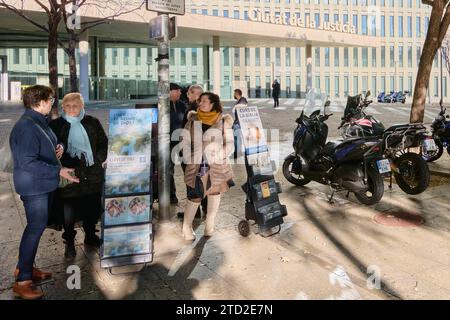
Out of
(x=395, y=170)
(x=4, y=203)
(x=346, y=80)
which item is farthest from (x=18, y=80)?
(x=346, y=80)

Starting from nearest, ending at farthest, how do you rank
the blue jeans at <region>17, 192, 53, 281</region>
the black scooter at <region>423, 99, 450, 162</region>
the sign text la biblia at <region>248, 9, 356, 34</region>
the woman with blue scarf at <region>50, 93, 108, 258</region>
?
the blue jeans at <region>17, 192, 53, 281</region> < the woman with blue scarf at <region>50, 93, 108, 258</region> < the black scooter at <region>423, 99, 450, 162</region> < the sign text la biblia at <region>248, 9, 356, 34</region>

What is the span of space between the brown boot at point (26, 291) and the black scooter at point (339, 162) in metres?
→ 4.18

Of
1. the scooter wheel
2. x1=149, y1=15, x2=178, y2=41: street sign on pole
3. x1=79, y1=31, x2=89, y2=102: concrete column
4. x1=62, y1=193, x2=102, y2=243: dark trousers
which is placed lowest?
the scooter wheel

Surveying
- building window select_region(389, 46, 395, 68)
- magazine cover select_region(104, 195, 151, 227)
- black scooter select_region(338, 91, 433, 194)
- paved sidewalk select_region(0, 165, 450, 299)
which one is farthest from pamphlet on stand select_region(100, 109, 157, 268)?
building window select_region(389, 46, 395, 68)

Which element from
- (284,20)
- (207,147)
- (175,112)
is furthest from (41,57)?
(207,147)

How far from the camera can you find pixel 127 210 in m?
3.99

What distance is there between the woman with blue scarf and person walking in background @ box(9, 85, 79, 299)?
47cm

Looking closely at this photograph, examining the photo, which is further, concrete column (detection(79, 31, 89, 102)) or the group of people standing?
concrete column (detection(79, 31, 89, 102))

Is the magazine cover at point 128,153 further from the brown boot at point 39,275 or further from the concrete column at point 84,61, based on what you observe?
the concrete column at point 84,61

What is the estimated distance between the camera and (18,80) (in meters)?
40.3

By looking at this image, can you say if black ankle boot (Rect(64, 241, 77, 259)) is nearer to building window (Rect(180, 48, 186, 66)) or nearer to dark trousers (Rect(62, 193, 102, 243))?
dark trousers (Rect(62, 193, 102, 243))

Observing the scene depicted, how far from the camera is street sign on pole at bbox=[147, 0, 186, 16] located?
4.81 meters

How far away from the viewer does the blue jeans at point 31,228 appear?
3.53 metres
